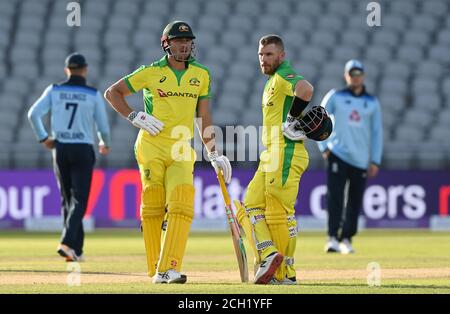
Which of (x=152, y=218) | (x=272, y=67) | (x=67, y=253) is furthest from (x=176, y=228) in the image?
(x=67, y=253)

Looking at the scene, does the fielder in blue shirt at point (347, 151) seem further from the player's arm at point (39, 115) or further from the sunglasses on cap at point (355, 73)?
the player's arm at point (39, 115)

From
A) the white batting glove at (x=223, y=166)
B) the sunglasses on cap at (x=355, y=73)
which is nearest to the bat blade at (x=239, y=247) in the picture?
the white batting glove at (x=223, y=166)

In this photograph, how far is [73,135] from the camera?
13.3 meters

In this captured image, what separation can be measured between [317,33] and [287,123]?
57.5 ft

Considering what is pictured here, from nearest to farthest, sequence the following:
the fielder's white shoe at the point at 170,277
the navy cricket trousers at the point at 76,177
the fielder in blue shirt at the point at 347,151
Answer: the fielder's white shoe at the point at 170,277
the navy cricket trousers at the point at 76,177
the fielder in blue shirt at the point at 347,151

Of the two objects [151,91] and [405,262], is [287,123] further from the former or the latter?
[405,262]

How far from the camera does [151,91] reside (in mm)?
9945

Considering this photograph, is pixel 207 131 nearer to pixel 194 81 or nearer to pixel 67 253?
pixel 194 81

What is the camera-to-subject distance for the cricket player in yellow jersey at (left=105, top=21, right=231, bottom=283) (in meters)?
9.76

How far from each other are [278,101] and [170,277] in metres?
1.77

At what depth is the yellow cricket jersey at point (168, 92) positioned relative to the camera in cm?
991

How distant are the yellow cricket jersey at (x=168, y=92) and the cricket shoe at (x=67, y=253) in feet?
10.9
